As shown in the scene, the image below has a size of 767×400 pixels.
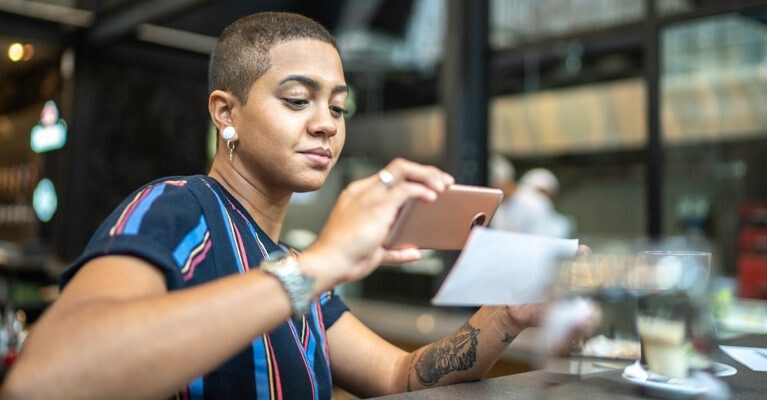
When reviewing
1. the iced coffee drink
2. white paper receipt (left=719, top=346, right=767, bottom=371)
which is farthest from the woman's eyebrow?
white paper receipt (left=719, top=346, right=767, bottom=371)

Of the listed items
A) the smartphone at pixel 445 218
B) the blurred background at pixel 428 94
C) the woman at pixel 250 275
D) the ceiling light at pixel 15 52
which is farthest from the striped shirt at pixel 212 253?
the ceiling light at pixel 15 52

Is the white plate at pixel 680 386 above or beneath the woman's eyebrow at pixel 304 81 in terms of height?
beneath

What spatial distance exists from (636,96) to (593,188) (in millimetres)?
867

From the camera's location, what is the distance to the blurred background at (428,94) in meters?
5.05

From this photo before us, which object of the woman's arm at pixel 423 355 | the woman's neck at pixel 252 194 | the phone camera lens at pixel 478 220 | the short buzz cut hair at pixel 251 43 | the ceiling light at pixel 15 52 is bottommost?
the woman's arm at pixel 423 355

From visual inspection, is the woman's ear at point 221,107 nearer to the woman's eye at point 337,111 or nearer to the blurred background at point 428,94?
the woman's eye at point 337,111

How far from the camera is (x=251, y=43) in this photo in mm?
1113

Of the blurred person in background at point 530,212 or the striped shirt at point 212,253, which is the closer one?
the striped shirt at point 212,253

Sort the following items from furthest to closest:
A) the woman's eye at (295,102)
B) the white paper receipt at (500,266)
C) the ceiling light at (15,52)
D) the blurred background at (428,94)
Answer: the ceiling light at (15,52) → the blurred background at (428,94) → the woman's eye at (295,102) → the white paper receipt at (500,266)

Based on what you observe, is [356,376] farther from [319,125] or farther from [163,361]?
[163,361]

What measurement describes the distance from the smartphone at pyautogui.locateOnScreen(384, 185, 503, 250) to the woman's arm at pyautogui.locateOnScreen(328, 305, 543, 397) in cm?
31

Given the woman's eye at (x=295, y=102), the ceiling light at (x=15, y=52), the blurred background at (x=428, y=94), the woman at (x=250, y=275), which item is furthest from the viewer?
the ceiling light at (x=15, y=52)

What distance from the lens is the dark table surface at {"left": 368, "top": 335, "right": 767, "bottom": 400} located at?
87 centimetres

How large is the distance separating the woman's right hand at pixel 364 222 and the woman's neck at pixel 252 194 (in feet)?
1.19
